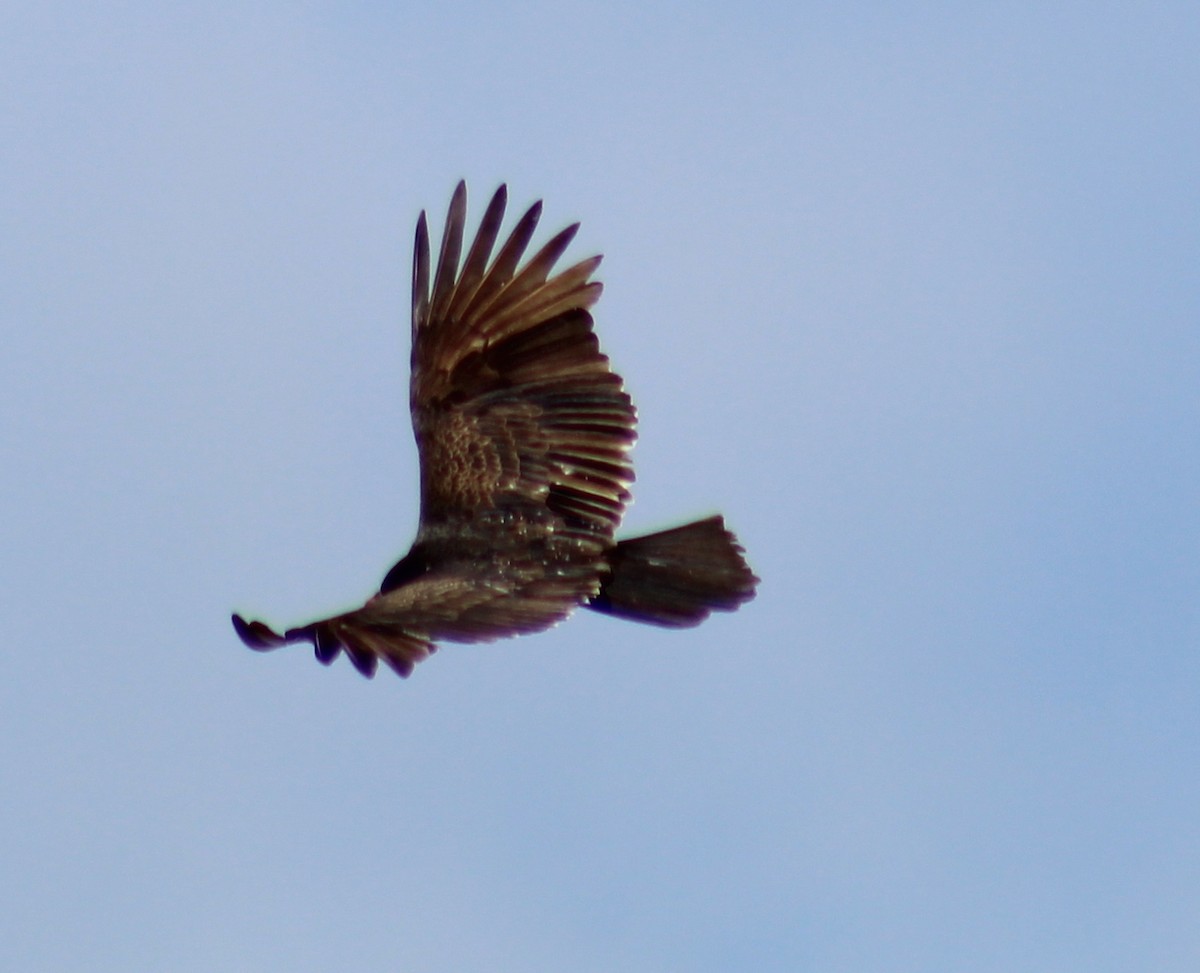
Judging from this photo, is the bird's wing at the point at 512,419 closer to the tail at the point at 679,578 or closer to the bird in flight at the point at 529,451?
the bird in flight at the point at 529,451

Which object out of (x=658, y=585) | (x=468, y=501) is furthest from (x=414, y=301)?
(x=658, y=585)

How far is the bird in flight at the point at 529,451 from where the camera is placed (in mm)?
10523

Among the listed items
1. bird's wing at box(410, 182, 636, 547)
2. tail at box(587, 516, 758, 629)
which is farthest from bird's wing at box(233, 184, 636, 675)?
tail at box(587, 516, 758, 629)

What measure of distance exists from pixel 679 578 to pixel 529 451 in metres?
1.01

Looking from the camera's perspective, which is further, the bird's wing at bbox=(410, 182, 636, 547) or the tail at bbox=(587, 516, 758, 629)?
the bird's wing at bbox=(410, 182, 636, 547)

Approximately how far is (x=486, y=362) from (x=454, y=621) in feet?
7.89

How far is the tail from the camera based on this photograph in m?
10.6

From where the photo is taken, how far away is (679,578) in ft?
34.8

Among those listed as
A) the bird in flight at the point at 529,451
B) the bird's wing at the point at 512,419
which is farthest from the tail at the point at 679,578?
the bird's wing at the point at 512,419

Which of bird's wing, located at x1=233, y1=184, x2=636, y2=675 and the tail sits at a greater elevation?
bird's wing, located at x1=233, y1=184, x2=636, y2=675

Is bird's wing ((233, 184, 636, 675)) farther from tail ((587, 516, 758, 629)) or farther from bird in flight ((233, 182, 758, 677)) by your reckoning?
tail ((587, 516, 758, 629))

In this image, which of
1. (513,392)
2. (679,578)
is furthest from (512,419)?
(679,578)

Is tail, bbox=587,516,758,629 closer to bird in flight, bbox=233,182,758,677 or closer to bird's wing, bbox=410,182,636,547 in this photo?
bird in flight, bbox=233,182,758,677

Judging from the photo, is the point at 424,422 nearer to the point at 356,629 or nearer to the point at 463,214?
the point at 463,214
